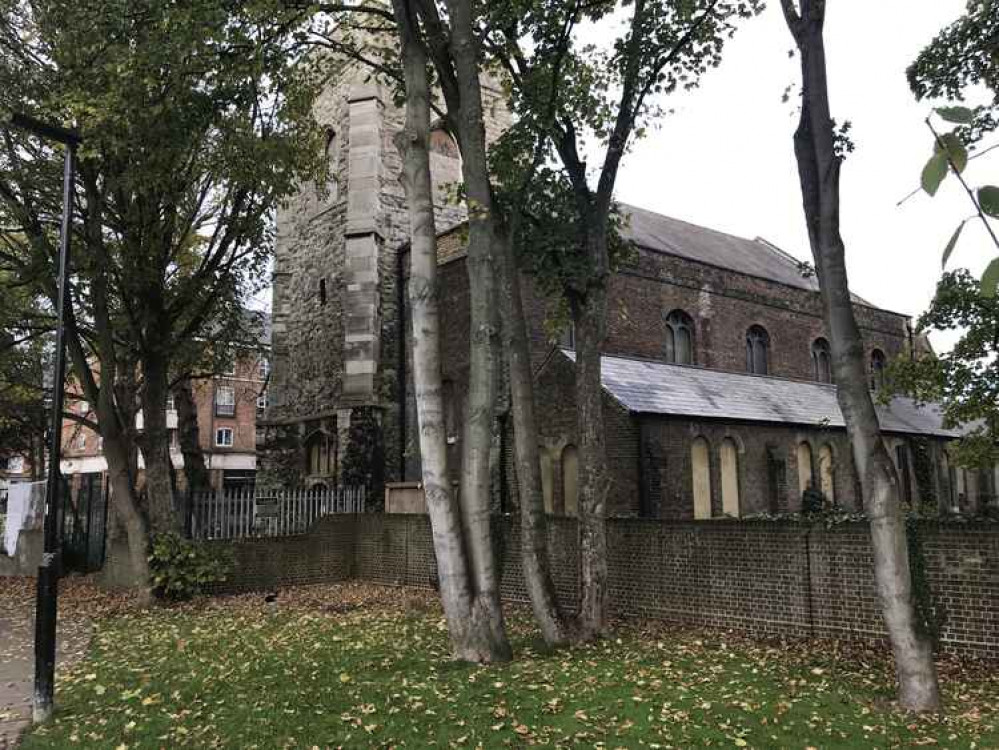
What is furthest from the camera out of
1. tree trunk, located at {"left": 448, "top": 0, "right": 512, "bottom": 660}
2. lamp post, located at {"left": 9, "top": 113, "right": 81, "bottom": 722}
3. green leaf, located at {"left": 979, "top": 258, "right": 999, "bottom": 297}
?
tree trunk, located at {"left": 448, "top": 0, "right": 512, "bottom": 660}

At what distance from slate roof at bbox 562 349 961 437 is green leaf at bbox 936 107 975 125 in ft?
55.5

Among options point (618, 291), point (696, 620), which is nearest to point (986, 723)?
point (696, 620)

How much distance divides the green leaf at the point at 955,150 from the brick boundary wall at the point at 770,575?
9.35 m

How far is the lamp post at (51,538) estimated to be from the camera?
7633 mm

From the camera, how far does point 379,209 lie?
24.8 m

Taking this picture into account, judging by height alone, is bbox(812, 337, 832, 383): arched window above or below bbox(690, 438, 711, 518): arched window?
above

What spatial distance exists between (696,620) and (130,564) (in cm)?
1093

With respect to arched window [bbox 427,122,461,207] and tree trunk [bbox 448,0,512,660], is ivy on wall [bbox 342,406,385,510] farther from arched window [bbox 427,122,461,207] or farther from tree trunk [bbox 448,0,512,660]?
tree trunk [bbox 448,0,512,660]

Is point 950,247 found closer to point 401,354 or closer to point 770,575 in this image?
point 770,575

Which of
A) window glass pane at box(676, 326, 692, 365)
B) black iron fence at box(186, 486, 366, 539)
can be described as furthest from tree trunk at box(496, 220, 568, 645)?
window glass pane at box(676, 326, 692, 365)

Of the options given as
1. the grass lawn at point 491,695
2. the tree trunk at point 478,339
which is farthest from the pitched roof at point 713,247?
the grass lawn at point 491,695

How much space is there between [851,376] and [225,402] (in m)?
47.1

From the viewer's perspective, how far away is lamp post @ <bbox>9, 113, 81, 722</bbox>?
7.63m

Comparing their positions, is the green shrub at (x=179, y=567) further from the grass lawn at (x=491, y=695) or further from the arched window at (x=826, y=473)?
the arched window at (x=826, y=473)
